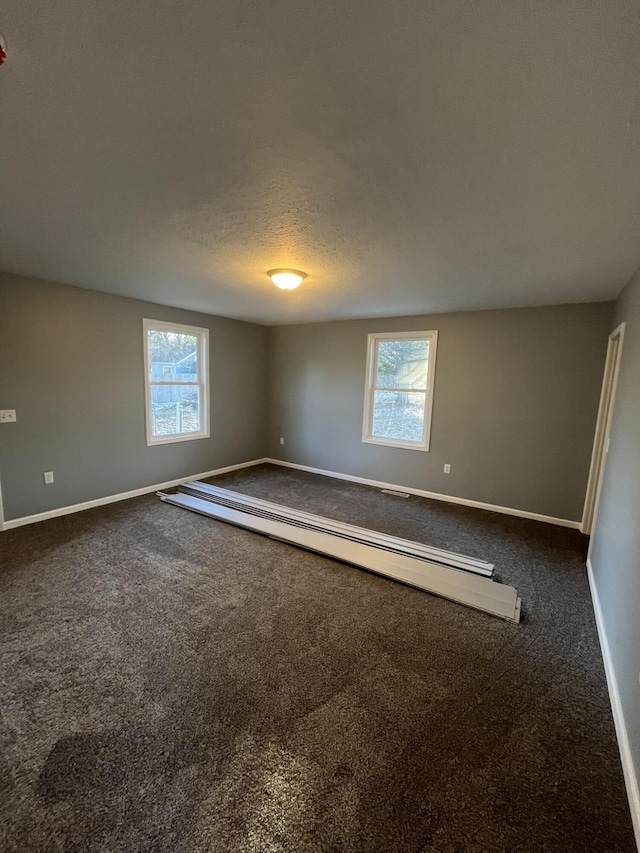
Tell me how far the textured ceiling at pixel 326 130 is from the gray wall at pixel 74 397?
1291 millimetres

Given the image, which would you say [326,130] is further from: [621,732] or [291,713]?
[621,732]

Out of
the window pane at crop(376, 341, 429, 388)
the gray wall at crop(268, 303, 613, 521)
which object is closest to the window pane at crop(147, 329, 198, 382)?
the gray wall at crop(268, 303, 613, 521)

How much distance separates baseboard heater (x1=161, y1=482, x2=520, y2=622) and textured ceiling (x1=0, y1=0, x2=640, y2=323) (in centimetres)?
242

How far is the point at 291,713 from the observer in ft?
5.41

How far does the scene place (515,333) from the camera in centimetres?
416

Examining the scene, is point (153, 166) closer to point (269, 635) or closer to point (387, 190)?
point (387, 190)

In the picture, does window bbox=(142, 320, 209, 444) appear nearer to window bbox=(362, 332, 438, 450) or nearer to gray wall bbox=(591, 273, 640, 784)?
window bbox=(362, 332, 438, 450)

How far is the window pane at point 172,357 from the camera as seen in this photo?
15.2 ft

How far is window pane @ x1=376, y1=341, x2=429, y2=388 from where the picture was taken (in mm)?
4891

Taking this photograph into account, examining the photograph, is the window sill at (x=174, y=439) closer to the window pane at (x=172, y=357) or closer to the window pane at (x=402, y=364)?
the window pane at (x=172, y=357)

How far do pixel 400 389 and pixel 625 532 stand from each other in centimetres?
330

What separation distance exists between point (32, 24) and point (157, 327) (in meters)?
3.91

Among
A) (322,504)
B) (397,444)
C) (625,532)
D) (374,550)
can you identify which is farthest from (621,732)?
(397,444)

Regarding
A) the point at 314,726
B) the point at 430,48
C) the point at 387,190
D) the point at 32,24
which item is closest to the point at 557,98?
the point at 430,48
